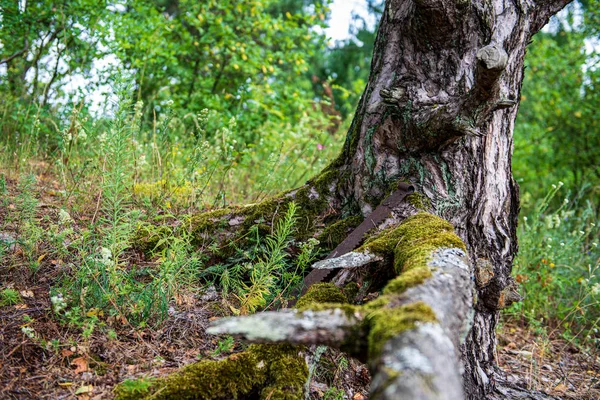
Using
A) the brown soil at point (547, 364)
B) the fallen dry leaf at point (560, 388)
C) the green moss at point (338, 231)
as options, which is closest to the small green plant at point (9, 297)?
the green moss at point (338, 231)

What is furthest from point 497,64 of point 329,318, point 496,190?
point 329,318

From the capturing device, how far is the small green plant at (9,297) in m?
2.36

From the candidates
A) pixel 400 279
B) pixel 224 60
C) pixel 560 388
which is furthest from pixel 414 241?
pixel 224 60

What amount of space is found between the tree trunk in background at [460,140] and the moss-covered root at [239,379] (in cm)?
138

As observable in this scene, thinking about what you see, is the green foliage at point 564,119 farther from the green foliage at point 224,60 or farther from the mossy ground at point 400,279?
the mossy ground at point 400,279

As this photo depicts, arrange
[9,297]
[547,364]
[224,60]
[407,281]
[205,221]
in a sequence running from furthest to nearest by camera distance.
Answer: [224,60]
[547,364]
[205,221]
[9,297]
[407,281]

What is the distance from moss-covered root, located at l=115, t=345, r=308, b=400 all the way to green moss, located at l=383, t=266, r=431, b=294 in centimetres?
58

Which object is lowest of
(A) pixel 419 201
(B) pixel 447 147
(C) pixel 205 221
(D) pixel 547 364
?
(D) pixel 547 364

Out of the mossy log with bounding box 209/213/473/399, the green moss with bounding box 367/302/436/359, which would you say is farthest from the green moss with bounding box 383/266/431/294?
the green moss with bounding box 367/302/436/359

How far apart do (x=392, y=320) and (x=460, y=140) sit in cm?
182

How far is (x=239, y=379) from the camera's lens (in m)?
1.99

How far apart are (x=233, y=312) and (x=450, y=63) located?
6.63ft

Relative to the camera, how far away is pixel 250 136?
24.7ft

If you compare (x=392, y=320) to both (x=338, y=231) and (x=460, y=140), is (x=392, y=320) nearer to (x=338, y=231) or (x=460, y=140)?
(x=338, y=231)
